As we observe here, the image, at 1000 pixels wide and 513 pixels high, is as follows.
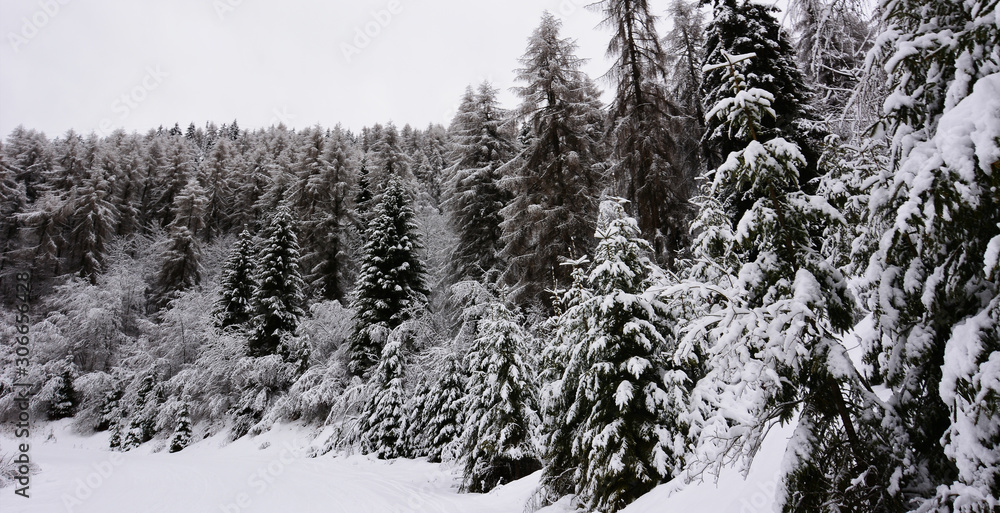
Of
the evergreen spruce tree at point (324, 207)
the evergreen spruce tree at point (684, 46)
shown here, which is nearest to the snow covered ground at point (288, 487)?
the evergreen spruce tree at point (324, 207)

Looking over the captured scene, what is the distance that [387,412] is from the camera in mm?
15555

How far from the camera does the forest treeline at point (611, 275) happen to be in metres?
2.67

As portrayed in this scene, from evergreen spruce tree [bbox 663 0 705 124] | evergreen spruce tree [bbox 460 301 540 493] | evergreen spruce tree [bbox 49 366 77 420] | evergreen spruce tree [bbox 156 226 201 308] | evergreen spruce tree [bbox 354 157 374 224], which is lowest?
evergreen spruce tree [bbox 49 366 77 420]

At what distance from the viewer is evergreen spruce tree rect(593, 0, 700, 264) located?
13227mm

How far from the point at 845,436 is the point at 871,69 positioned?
8.92ft

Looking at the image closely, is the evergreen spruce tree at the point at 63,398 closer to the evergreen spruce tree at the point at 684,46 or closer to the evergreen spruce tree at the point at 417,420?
the evergreen spruce tree at the point at 417,420

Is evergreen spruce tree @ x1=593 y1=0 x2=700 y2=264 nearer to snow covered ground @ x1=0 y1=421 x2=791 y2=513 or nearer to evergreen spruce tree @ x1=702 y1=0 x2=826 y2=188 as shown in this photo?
evergreen spruce tree @ x1=702 y1=0 x2=826 y2=188

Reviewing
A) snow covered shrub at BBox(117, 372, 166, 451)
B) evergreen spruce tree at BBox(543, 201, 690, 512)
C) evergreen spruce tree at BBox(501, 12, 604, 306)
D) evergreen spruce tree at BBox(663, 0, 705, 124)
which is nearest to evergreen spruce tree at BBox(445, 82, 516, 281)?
evergreen spruce tree at BBox(501, 12, 604, 306)

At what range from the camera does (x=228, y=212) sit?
39938mm

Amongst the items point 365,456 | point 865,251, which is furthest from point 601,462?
point 365,456

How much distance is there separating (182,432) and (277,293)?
25.5ft

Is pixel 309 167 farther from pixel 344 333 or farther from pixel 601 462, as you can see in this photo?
pixel 601 462

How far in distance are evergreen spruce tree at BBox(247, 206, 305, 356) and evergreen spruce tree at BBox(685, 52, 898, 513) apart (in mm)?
22323

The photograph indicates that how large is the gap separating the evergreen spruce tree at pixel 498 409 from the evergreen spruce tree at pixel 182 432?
57.6ft
